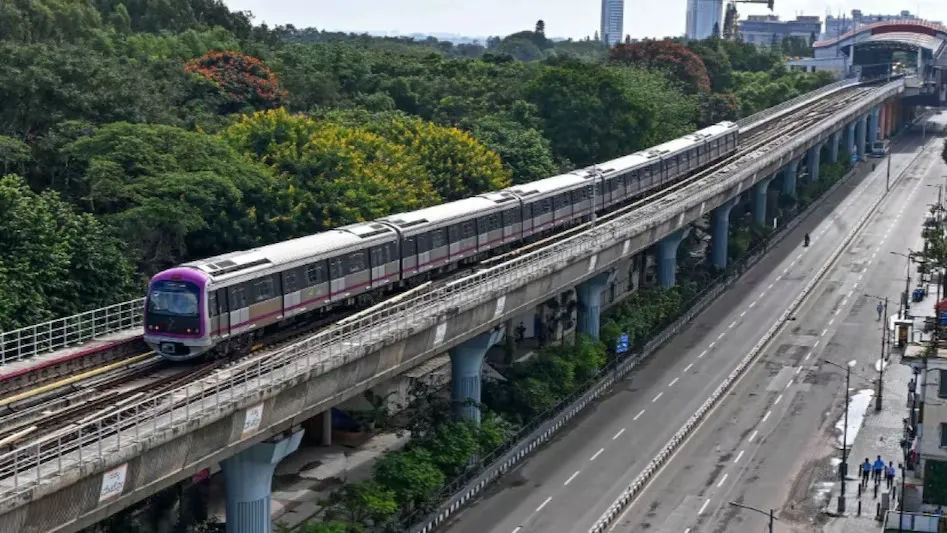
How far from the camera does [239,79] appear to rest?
103562 millimetres

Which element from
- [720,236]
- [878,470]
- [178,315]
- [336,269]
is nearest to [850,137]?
[720,236]

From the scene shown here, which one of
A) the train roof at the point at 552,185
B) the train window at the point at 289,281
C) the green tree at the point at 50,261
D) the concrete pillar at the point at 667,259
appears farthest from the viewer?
the concrete pillar at the point at 667,259

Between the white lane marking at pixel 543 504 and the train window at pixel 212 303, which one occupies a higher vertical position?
the train window at pixel 212 303

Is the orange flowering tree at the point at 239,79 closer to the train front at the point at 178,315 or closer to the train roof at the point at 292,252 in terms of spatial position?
the train roof at the point at 292,252

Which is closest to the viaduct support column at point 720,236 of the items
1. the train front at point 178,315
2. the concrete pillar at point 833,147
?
the concrete pillar at point 833,147

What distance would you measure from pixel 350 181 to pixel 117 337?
31175 millimetres

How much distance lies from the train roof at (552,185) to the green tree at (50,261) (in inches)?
958

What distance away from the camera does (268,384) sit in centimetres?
4134

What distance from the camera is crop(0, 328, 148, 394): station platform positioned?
42.6m

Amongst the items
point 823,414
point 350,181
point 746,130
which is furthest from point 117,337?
point 746,130

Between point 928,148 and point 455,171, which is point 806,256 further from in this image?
point 928,148

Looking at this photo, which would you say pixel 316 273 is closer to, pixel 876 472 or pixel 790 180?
pixel 876 472

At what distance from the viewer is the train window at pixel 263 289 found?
49.4 metres

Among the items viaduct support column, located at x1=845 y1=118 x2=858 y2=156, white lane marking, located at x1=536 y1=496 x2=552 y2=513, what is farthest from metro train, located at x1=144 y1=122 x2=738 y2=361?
viaduct support column, located at x1=845 y1=118 x2=858 y2=156
